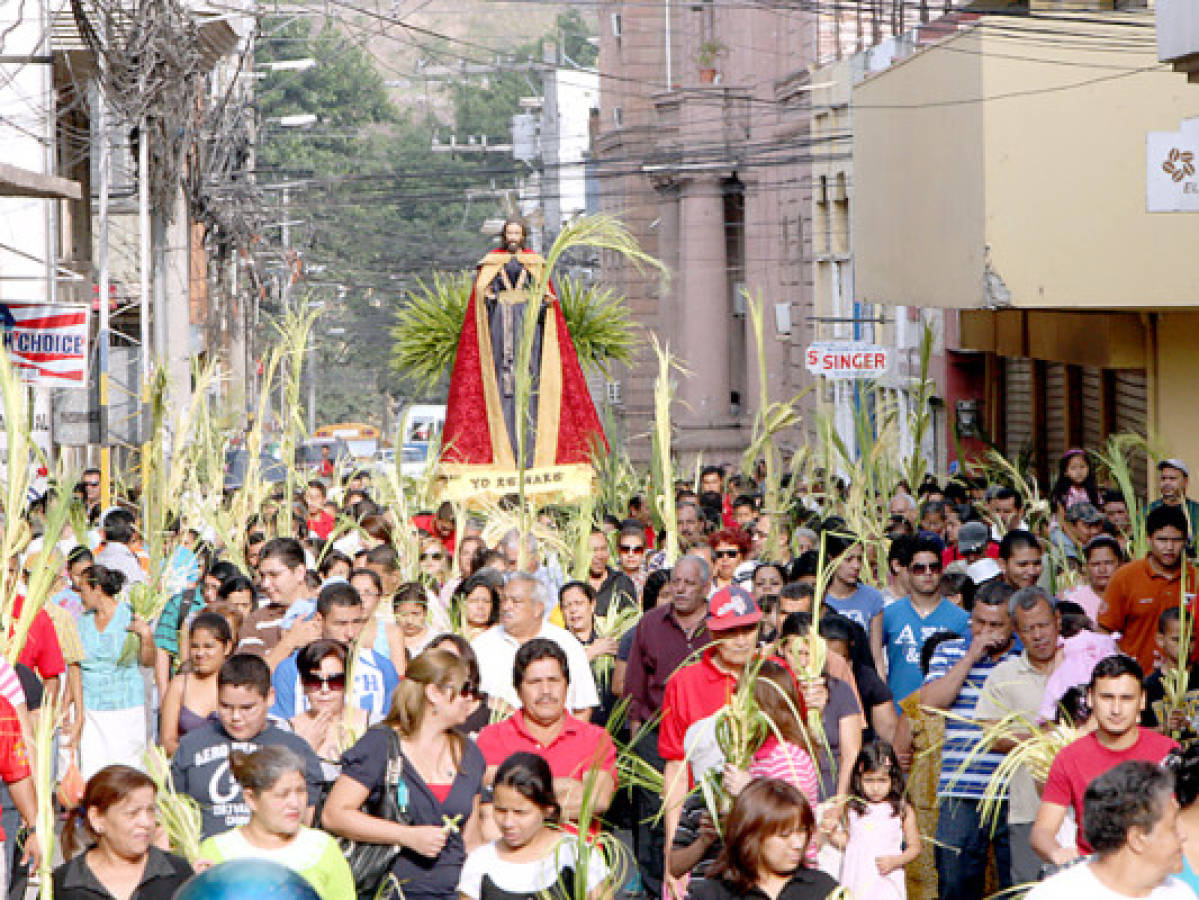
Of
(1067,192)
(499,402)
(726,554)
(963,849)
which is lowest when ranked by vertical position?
(963,849)

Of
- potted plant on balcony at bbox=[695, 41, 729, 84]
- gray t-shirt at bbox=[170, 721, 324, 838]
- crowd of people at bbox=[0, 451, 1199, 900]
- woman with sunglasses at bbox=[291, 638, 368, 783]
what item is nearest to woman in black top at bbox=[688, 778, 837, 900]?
crowd of people at bbox=[0, 451, 1199, 900]

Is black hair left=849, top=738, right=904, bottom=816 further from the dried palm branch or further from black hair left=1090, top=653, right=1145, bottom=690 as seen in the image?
the dried palm branch

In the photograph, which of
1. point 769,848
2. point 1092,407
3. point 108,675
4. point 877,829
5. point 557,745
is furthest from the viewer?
point 1092,407

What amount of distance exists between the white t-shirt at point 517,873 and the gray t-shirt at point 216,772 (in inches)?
35.4

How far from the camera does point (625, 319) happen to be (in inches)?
784

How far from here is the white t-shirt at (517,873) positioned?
625 cm

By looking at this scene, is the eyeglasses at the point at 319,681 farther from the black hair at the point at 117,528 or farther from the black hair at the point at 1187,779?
the black hair at the point at 117,528

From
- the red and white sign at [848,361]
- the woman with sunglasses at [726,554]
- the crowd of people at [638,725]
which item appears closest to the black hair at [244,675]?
the crowd of people at [638,725]

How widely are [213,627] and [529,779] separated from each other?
2.87m

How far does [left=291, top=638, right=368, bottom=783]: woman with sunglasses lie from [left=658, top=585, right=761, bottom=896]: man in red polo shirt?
110cm

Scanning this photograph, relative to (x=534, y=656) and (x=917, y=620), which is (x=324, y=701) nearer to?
(x=534, y=656)

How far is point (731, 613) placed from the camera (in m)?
7.73

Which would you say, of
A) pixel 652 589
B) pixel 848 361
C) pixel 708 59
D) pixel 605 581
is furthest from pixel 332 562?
pixel 708 59

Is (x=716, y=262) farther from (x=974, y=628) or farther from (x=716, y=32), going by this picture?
(x=974, y=628)
